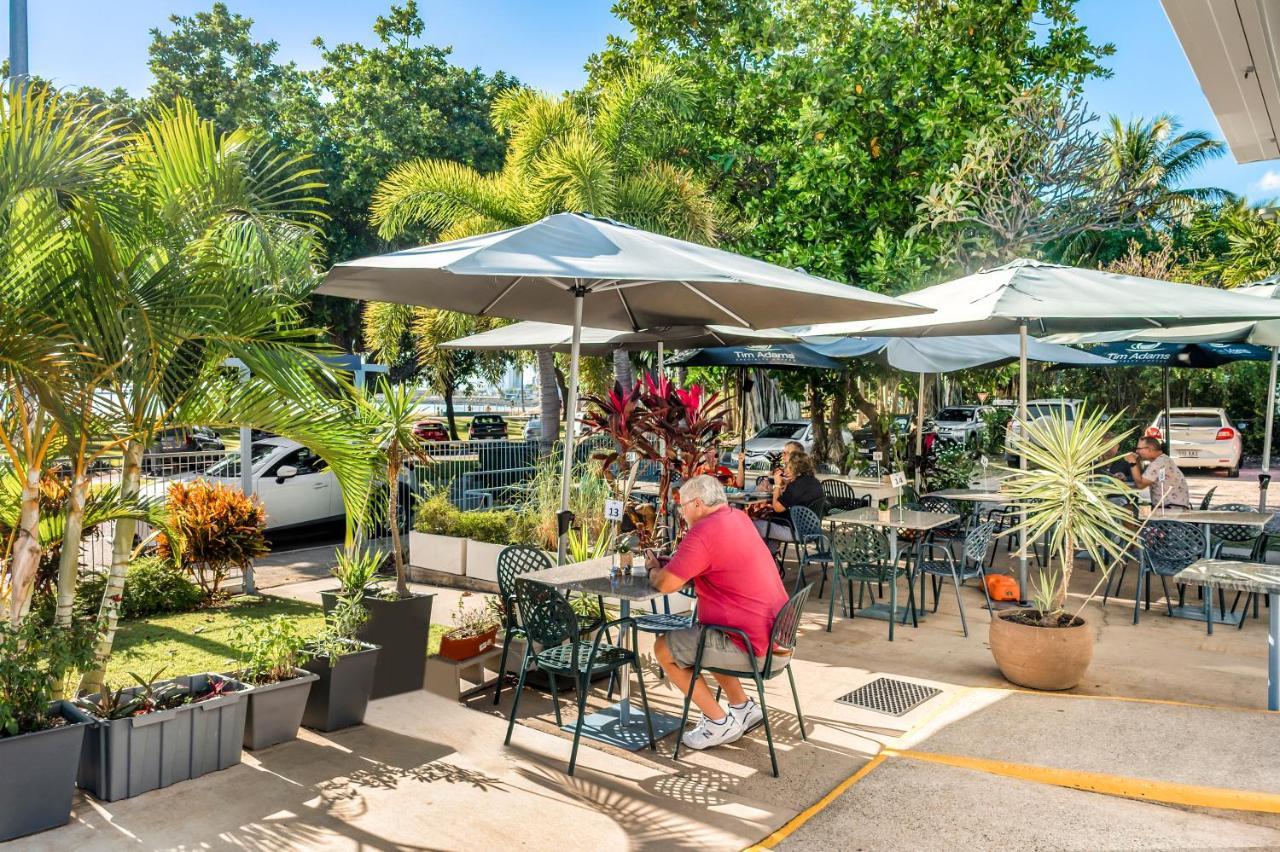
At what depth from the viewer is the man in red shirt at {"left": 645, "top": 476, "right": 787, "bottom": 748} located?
473 cm

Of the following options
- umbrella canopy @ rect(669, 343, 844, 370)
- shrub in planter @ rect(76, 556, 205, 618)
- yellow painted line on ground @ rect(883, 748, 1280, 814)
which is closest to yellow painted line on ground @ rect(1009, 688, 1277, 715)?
yellow painted line on ground @ rect(883, 748, 1280, 814)

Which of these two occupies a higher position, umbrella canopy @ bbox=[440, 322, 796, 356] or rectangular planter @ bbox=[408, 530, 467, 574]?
umbrella canopy @ bbox=[440, 322, 796, 356]

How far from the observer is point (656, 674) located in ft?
20.5

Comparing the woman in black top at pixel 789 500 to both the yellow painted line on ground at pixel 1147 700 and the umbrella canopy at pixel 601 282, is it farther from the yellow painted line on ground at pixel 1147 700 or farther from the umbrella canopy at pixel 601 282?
the yellow painted line on ground at pixel 1147 700

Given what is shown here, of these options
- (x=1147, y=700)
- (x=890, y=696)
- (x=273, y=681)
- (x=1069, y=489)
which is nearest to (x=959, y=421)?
(x=1069, y=489)

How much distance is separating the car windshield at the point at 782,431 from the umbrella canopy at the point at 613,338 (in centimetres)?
1213

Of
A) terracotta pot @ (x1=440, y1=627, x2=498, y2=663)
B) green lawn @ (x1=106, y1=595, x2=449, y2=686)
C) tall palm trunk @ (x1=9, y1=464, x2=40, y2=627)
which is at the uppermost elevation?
tall palm trunk @ (x1=9, y1=464, x2=40, y2=627)

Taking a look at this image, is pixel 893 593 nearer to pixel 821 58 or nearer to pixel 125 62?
pixel 821 58

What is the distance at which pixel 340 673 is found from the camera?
501 cm

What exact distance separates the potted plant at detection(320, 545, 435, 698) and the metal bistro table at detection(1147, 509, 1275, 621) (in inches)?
232

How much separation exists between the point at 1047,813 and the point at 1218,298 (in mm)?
4758

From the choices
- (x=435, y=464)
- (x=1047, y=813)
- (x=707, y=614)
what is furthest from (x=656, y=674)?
(x=435, y=464)

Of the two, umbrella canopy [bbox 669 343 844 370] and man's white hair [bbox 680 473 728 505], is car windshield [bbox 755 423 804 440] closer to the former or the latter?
umbrella canopy [bbox 669 343 844 370]

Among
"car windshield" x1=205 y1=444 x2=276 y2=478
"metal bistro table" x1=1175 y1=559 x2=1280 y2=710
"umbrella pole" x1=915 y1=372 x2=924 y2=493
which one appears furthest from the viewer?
"umbrella pole" x1=915 y1=372 x2=924 y2=493
